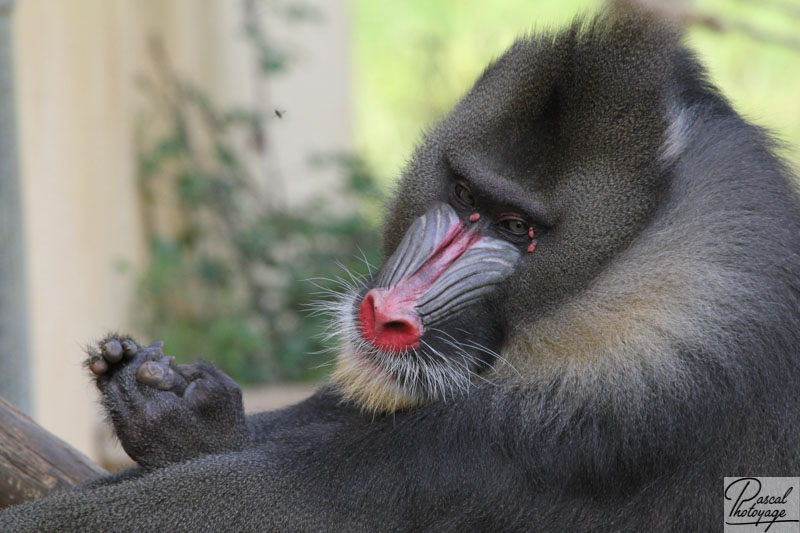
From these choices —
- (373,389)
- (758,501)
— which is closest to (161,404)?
(373,389)

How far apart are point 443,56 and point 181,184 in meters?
6.86

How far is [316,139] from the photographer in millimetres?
11875

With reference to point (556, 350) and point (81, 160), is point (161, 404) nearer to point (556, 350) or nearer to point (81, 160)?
point (556, 350)

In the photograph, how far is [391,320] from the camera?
3109mm

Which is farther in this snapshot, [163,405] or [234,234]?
[234,234]

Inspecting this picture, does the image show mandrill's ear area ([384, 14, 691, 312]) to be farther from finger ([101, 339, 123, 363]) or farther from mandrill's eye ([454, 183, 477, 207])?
finger ([101, 339, 123, 363])

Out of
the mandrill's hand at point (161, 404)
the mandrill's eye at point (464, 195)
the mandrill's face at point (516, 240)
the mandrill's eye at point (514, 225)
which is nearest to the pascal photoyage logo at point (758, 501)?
the mandrill's face at point (516, 240)

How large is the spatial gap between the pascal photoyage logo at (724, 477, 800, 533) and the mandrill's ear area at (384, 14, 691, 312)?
731 mm

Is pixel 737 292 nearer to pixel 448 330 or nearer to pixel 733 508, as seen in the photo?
pixel 733 508

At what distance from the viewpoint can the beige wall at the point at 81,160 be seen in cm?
600

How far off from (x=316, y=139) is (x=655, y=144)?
895 centimetres

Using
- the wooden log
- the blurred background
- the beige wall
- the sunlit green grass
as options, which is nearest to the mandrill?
the wooden log

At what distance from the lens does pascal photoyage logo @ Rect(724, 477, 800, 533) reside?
9.92 feet

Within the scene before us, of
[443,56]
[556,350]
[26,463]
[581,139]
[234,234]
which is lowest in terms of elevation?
[234,234]
